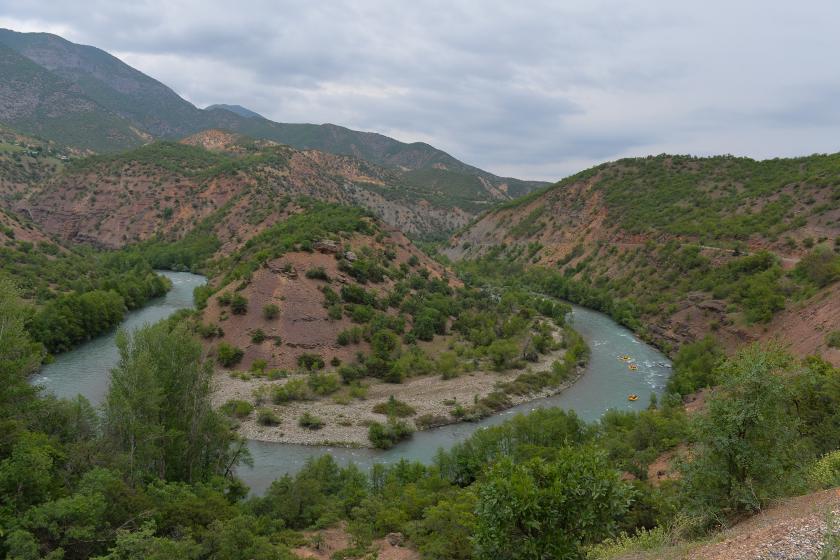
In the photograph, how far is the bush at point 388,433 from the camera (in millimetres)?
34688

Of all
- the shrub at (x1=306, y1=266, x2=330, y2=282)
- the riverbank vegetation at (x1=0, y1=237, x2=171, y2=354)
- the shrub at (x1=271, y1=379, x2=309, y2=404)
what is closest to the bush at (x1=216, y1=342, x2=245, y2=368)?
the shrub at (x1=271, y1=379, x2=309, y2=404)

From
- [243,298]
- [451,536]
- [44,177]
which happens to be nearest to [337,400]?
[243,298]

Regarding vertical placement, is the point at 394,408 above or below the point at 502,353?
below

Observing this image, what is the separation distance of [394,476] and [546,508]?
16.5m

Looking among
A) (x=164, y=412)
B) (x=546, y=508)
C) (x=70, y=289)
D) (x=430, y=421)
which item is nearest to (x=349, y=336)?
(x=430, y=421)

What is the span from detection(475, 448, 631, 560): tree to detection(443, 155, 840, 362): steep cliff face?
100 feet

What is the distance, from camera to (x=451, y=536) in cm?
1869

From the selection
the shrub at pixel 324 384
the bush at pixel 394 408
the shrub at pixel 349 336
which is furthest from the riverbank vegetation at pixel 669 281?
the shrub at pixel 324 384

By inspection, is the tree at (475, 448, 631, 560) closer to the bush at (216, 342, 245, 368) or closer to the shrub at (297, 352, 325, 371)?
the shrub at (297, 352, 325, 371)

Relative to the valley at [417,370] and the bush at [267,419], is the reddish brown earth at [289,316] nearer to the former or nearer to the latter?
the valley at [417,370]

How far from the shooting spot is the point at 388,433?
35.3 m

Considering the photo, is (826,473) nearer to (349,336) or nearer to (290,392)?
(290,392)

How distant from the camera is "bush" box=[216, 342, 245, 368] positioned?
4679 cm

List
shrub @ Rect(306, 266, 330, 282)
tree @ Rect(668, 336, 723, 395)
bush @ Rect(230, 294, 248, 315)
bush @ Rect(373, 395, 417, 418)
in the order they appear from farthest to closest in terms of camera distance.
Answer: shrub @ Rect(306, 266, 330, 282) → bush @ Rect(230, 294, 248, 315) → tree @ Rect(668, 336, 723, 395) → bush @ Rect(373, 395, 417, 418)
